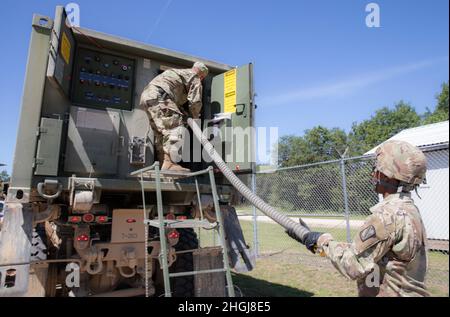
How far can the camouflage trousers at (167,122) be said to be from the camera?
3781 millimetres

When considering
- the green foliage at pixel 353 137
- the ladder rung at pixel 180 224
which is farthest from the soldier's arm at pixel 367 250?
the green foliage at pixel 353 137

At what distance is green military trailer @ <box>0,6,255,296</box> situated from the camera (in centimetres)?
314

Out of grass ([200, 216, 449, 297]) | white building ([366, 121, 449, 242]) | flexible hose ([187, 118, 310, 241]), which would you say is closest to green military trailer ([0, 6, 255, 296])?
flexible hose ([187, 118, 310, 241])

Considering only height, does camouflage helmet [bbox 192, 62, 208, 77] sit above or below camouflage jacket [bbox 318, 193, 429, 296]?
above

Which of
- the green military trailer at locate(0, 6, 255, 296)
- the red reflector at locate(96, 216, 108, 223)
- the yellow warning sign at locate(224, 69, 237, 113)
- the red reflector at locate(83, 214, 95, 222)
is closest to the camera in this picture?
the green military trailer at locate(0, 6, 255, 296)

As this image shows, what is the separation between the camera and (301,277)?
5734mm

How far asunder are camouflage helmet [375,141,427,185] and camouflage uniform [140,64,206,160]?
233 centimetres

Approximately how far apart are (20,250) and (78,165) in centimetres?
124

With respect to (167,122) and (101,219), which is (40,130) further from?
(167,122)

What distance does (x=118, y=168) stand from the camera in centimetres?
417

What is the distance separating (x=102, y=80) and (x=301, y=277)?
4.76 meters

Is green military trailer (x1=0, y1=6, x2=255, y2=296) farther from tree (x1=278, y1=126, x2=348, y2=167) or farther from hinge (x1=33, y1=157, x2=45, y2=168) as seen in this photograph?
Result: tree (x1=278, y1=126, x2=348, y2=167)

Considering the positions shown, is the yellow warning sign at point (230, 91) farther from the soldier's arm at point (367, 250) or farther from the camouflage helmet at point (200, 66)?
the soldier's arm at point (367, 250)
